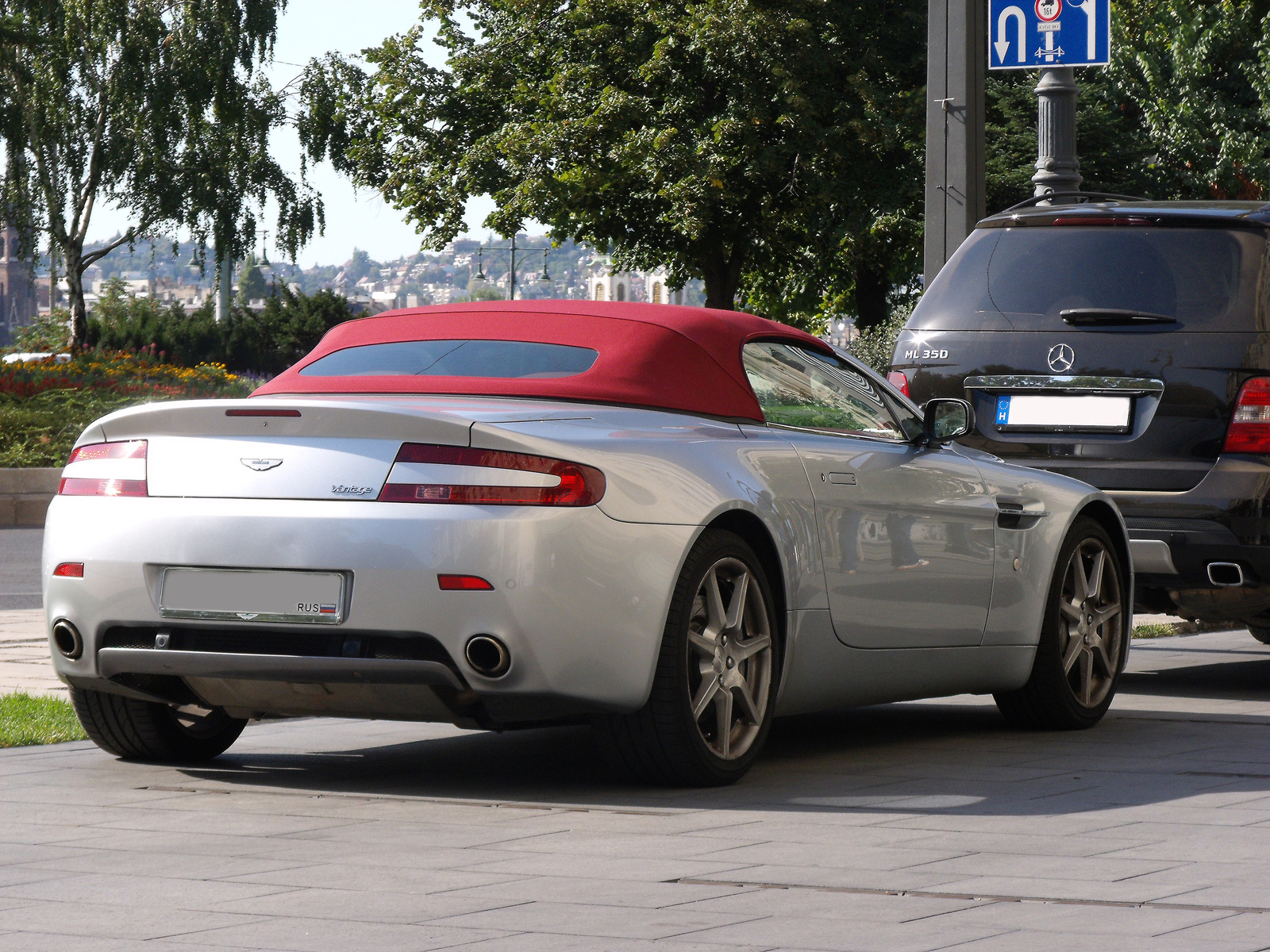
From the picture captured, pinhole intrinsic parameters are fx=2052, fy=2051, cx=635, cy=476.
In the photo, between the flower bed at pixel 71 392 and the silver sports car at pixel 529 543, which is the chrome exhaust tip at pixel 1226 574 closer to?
the silver sports car at pixel 529 543

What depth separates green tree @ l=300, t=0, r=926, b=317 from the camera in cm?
3609

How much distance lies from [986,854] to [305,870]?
62.2 inches

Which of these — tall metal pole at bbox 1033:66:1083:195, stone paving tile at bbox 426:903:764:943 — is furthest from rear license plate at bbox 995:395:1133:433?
stone paving tile at bbox 426:903:764:943

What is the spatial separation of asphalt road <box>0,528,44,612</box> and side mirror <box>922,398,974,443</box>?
676 cm

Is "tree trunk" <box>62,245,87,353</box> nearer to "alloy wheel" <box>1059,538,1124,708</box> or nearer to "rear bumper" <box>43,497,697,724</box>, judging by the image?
"alloy wheel" <box>1059,538,1124,708</box>

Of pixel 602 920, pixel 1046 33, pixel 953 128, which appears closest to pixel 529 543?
pixel 602 920

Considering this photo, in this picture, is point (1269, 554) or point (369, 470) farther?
point (1269, 554)

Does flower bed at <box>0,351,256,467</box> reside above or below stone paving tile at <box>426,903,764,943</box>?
above

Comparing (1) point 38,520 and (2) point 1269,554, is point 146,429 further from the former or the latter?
(1) point 38,520

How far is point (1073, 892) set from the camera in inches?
171

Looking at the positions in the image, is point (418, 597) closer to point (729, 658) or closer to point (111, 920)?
point (729, 658)

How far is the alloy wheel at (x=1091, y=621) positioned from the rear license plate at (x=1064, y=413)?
78cm

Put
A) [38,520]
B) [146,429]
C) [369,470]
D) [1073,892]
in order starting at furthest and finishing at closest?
[38,520] → [146,429] → [369,470] → [1073,892]

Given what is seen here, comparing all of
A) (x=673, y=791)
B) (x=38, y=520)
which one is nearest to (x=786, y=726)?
(x=673, y=791)
